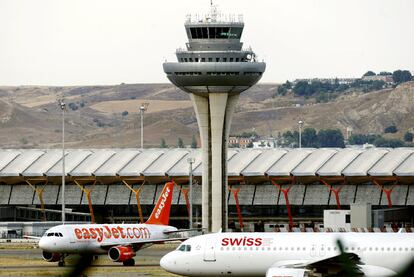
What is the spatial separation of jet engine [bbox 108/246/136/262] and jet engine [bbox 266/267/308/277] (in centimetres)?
3008

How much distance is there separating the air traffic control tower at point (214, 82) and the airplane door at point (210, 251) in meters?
73.6

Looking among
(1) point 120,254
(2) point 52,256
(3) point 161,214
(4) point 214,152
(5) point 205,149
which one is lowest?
(2) point 52,256

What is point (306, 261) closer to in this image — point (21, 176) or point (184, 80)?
point (184, 80)

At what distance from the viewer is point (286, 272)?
5266 cm

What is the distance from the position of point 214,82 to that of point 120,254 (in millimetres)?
49989

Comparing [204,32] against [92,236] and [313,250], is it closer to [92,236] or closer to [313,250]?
[92,236]

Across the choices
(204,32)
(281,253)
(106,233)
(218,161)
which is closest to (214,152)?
(218,161)

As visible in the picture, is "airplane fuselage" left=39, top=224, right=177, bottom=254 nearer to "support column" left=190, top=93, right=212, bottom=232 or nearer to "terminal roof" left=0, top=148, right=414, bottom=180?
"support column" left=190, top=93, right=212, bottom=232

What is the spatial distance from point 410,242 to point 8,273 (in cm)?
2977

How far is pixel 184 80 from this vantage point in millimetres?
130750

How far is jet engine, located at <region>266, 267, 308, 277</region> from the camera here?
5241cm

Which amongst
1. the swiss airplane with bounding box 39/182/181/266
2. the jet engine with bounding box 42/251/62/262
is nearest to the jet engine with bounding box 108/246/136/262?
the swiss airplane with bounding box 39/182/181/266

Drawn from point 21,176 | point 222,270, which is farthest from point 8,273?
point 21,176

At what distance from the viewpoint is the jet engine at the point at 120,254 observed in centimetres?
8212
